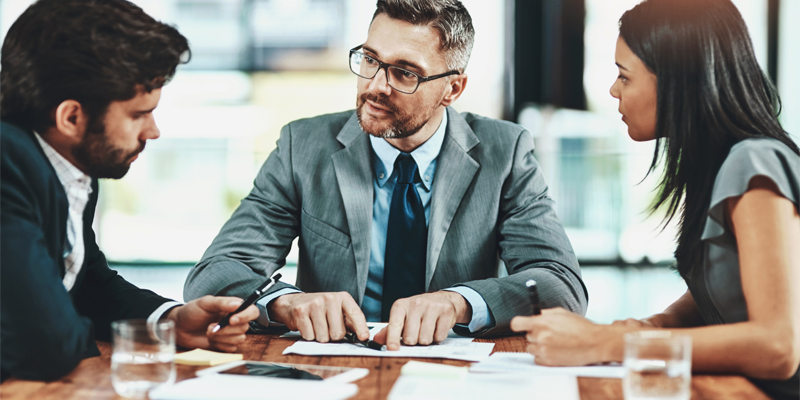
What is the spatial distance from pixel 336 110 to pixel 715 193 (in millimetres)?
3192

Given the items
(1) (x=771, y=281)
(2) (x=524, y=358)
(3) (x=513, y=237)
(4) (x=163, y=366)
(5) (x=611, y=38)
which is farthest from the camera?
(5) (x=611, y=38)

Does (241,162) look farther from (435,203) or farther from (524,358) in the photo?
(524,358)

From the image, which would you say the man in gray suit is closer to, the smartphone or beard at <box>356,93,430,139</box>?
beard at <box>356,93,430,139</box>

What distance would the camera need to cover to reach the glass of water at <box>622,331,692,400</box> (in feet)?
3.14

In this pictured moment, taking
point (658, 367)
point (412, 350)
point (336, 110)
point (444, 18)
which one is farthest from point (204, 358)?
point (336, 110)

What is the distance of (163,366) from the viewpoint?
1.01 metres

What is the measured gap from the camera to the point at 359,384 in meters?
1.08

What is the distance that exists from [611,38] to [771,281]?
10.6 feet

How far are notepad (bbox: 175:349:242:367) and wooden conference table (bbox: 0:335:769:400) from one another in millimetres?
26

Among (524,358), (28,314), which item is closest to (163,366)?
(28,314)

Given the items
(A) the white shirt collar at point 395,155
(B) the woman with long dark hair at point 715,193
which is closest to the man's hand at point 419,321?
(B) the woman with long dark hair at point 715,193

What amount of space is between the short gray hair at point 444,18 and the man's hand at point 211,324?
102 cm

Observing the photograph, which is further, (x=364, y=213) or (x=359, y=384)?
(x=364, y=213)

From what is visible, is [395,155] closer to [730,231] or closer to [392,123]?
[392,123]
